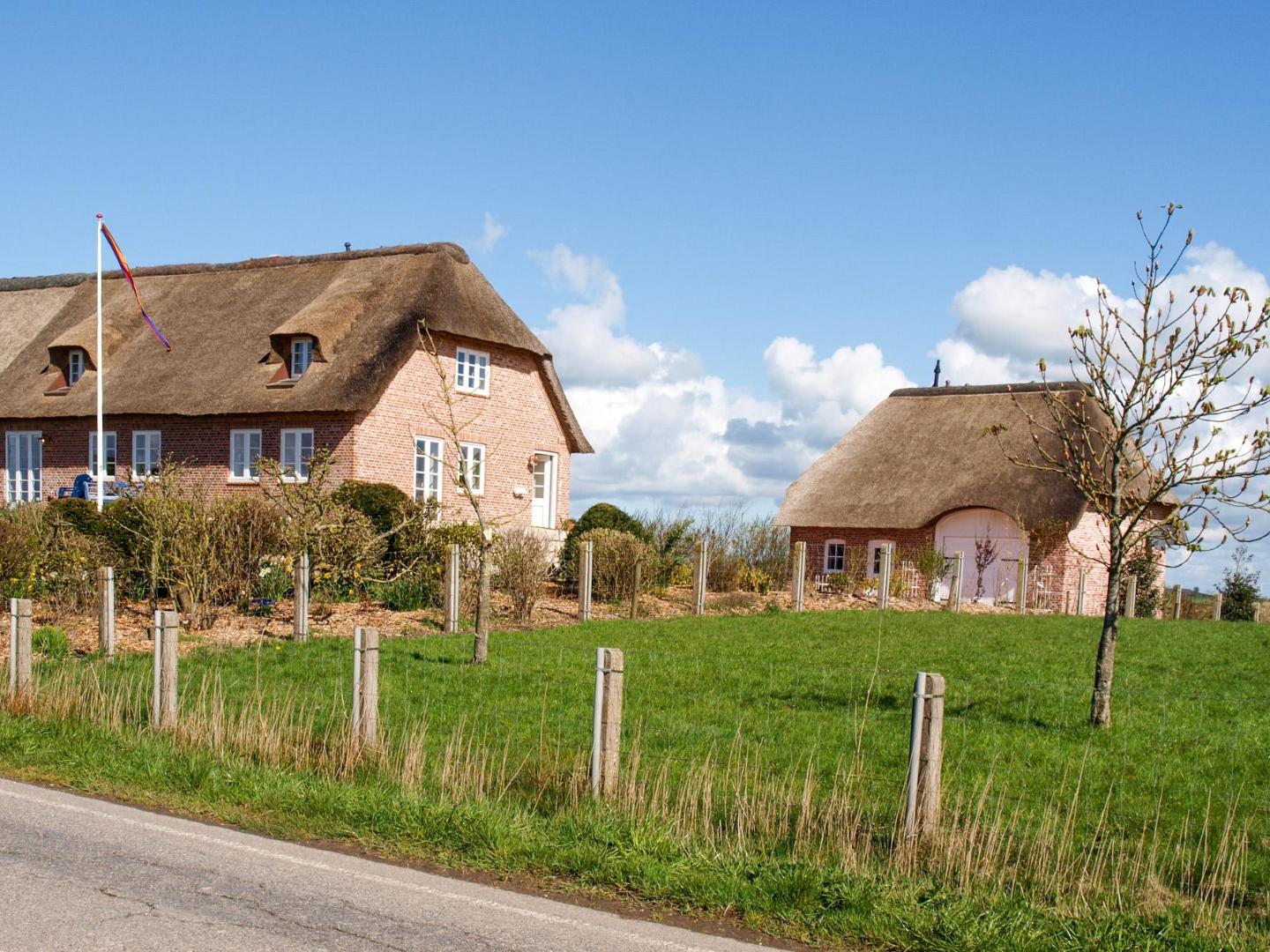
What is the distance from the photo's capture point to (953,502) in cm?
3130

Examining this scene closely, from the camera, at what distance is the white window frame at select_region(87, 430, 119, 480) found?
95.0 feet

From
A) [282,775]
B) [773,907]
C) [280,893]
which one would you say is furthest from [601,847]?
[282,775]

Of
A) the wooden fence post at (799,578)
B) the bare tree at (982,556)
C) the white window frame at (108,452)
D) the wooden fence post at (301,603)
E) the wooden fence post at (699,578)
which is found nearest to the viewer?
the wooden fence post at (301,603)

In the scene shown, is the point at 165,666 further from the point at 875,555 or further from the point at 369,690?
the point at 875,555

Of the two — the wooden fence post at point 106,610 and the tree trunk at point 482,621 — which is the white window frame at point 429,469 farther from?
the tree trunk at point 482,621

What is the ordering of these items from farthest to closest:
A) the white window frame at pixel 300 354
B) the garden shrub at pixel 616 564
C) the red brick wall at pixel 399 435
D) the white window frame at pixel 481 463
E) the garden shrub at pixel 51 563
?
1. the white window frame at pixel 481 463
2. the white window frame at pixel 300 354
3. the red brick wall at pixel 399 435
4. the garden shrub at pixel 616 564
5. the garden shrub at pixel 51 563

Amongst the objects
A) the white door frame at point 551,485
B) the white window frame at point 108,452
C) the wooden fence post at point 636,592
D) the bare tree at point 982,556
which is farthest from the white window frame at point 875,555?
the white window frame at point 108,452

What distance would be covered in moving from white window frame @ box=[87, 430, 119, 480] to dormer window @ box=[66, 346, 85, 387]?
199cm

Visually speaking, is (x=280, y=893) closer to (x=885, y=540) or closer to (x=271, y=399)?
(x=271, y=399)

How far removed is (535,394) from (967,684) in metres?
19.5

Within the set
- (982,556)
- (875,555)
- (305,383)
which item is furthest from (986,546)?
(305,383)

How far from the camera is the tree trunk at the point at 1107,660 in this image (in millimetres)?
11055

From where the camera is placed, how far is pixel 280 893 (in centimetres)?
623

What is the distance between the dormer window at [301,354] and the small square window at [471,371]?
3.42 meters
